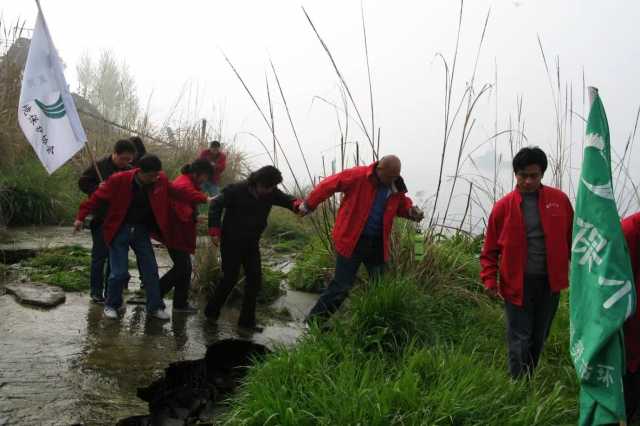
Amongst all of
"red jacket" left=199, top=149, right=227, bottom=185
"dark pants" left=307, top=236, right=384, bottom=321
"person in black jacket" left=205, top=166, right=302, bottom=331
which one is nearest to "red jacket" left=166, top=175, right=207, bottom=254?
"person in black jacket" left=205, top=166, right=302, bottom=331

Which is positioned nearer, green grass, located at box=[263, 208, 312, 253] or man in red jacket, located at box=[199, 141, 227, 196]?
green grass, located at box=[263, 208, 312, 253]

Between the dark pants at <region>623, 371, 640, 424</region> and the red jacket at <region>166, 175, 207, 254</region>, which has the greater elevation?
the red jacket at <region>166, 175, 207, 254</region>

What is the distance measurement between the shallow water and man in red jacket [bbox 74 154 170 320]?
0.71ft

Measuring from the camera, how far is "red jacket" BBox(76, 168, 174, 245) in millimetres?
4984

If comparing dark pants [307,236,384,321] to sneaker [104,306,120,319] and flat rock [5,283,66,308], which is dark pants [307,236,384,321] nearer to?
sneaker [104,306,120,319]

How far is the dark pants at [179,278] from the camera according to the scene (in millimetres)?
5410

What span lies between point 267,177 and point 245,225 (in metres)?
0.46

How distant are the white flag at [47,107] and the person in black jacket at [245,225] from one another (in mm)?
1486

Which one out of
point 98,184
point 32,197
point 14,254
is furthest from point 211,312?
point 32,197

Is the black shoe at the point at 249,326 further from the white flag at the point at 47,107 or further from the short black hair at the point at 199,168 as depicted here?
the white flag at the point at 47,107

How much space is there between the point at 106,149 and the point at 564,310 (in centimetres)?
898

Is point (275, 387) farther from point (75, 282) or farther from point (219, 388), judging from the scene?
point (75, 282)

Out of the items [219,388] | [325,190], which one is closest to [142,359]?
[219,388]

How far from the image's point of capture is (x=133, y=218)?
202 inches
